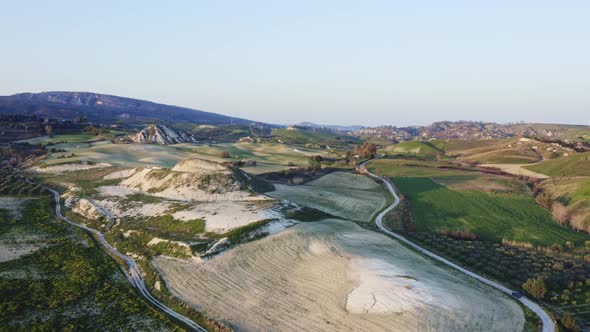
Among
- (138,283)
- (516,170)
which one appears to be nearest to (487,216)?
(516,170)

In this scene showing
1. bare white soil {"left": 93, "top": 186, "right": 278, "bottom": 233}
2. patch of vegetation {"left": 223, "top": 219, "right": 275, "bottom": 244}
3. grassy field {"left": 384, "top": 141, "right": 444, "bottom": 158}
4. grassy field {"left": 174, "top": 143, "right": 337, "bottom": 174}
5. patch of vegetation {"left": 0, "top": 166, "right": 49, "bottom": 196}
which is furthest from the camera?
grassy field {"left": 384, "top": 141, "right": 444, "bottom": 158}

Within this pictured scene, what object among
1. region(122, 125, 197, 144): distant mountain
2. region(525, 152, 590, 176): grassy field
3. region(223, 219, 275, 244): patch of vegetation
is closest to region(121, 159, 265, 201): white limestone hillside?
region(223, 219, 275, 244): patch of vegetation

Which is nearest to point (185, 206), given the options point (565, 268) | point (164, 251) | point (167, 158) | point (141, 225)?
point (141, 225)

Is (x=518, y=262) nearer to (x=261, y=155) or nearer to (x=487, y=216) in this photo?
(x=487, y=216)

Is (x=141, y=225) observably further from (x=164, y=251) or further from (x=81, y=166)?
(x=81, y=166)

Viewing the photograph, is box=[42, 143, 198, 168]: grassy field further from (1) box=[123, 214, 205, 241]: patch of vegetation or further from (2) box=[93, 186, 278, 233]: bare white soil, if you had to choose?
(1) box=[123, 214, 205, 241]: patch of vegetation
